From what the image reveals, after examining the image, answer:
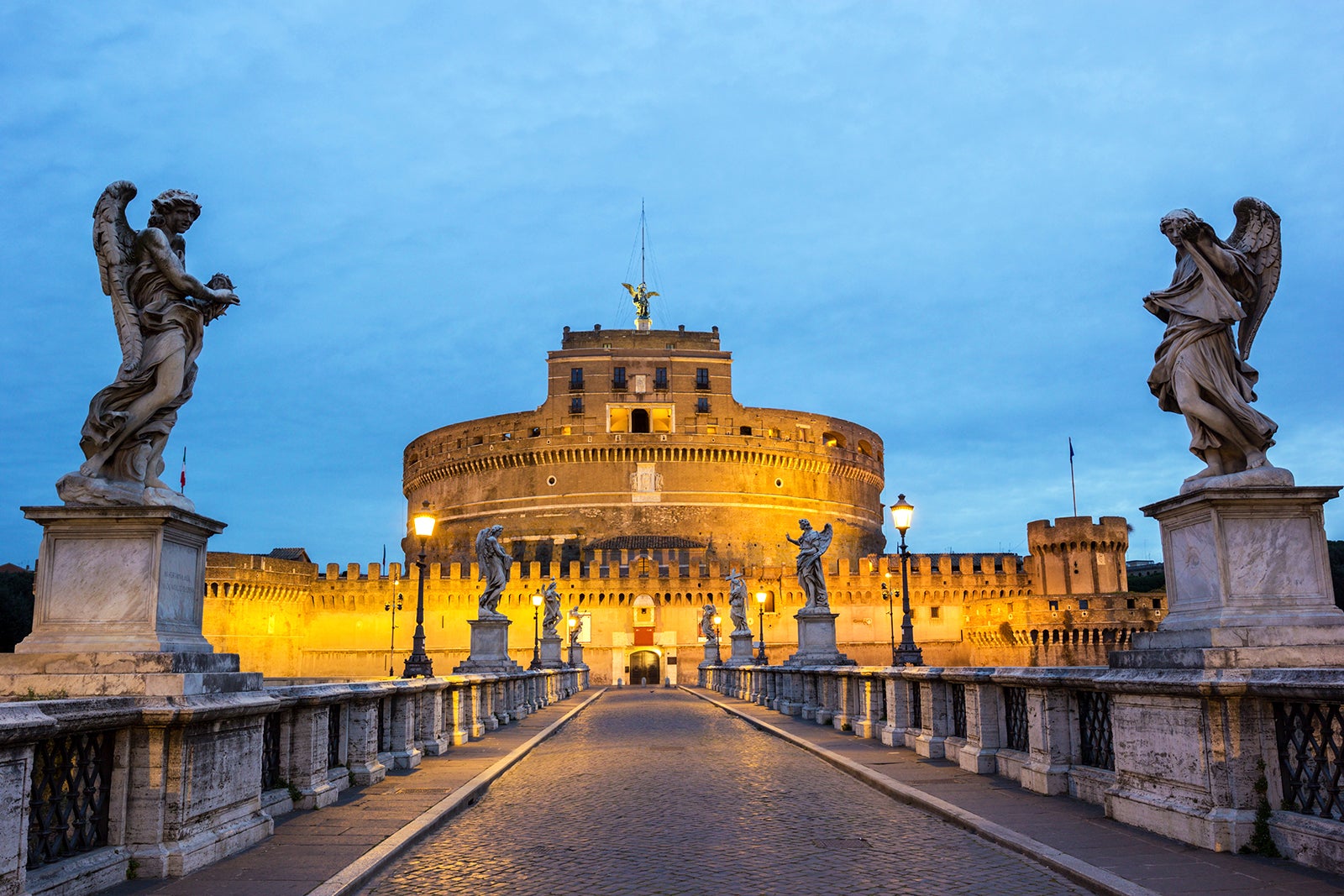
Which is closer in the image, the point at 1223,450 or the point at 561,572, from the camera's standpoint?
the point at 1223,450

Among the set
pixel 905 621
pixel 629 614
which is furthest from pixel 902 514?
pixel 629 614

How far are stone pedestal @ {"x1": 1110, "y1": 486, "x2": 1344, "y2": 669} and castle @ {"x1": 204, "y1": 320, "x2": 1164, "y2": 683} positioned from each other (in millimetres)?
48765

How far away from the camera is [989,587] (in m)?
66.2

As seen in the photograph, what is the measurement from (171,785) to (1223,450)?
6.38 m

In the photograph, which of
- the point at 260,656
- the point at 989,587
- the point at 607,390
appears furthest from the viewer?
the point at 607,390

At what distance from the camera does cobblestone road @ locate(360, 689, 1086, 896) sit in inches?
230

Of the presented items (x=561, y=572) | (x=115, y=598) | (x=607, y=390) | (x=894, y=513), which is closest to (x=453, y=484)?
(x=607, y=390)

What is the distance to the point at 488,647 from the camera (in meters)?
21.4

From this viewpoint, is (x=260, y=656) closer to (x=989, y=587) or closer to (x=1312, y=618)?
(x=989, y=587)

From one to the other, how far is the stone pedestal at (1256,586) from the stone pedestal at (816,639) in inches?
572

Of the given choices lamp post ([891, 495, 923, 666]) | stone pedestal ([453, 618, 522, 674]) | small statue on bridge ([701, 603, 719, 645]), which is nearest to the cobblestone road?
lamp post ([891, 495, 923, 666])

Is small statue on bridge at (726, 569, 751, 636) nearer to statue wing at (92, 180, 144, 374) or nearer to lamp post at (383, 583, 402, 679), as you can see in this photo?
lamp post at (383, 583, 402, 679)

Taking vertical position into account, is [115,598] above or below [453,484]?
below

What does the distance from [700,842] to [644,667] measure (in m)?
56.7
